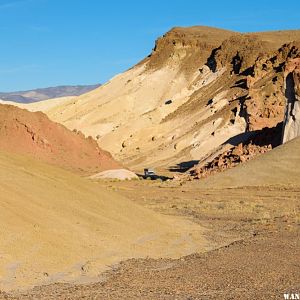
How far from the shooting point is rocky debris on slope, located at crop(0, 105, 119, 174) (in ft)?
176

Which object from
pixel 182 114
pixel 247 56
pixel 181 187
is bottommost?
pixel 181 187

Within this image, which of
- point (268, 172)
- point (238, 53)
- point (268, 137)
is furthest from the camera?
point (238, 53)

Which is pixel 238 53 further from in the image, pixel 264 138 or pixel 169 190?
pixel 169 190

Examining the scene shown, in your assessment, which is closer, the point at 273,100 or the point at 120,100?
the point at 273,100

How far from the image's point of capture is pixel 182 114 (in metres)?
82.2

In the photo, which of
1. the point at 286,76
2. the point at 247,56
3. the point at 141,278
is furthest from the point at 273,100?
the point at 141,278

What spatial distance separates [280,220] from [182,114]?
195 feet

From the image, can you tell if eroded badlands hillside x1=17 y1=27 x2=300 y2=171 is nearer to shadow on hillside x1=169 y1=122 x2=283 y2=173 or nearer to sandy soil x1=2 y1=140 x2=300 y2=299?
shadow on hillside x1=169 y1=122 x2=283 y2=173

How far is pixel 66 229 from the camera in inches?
647

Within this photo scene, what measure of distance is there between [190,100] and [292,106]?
40.1 metres

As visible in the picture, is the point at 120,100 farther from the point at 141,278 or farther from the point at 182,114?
the point at 141,278

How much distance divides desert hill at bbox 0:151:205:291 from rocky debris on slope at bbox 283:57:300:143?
79.0 ft

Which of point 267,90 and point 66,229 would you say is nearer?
point 66,229

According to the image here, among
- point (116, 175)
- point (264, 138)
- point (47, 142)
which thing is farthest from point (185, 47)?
point (116, 175)
